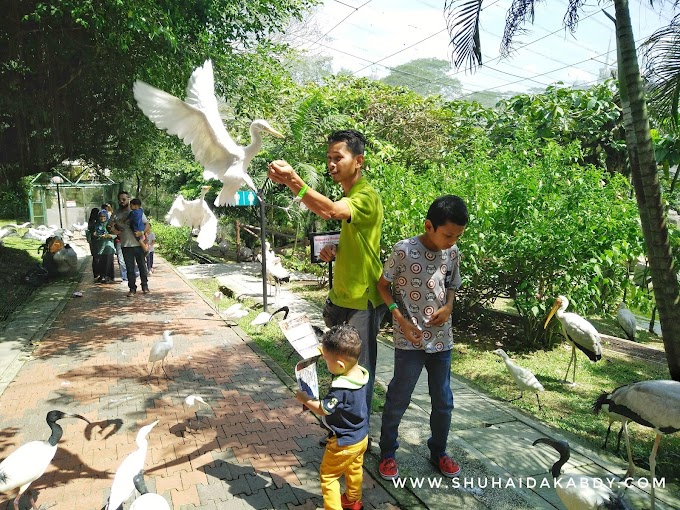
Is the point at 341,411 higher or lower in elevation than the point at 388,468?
higher

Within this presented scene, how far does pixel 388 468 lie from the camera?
3.08m

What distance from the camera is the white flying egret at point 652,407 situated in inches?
116

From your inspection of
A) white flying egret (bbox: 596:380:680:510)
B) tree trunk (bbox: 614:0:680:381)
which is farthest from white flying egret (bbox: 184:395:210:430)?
tree trunk (bbox: 614:0:680:381)

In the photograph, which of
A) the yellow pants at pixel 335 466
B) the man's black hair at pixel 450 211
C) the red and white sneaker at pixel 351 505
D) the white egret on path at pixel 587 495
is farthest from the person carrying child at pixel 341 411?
the white egret on path at pixel 587 495

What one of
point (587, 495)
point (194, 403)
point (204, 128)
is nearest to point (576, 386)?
point (587, 495)

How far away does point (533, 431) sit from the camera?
12.8ft

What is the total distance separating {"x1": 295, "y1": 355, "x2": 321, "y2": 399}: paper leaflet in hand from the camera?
2461 mm

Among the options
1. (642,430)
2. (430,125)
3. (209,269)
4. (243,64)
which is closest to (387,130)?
(430,125)

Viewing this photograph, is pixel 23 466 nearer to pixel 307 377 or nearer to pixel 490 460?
pixel 307 377

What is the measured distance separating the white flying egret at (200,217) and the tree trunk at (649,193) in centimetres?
321

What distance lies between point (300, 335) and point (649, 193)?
2.84 meters

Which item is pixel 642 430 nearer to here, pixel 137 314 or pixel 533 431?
pixel 533 431

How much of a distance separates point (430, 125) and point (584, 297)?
8228mm

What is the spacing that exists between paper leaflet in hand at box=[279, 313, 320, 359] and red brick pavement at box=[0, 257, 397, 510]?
0.90 metres
